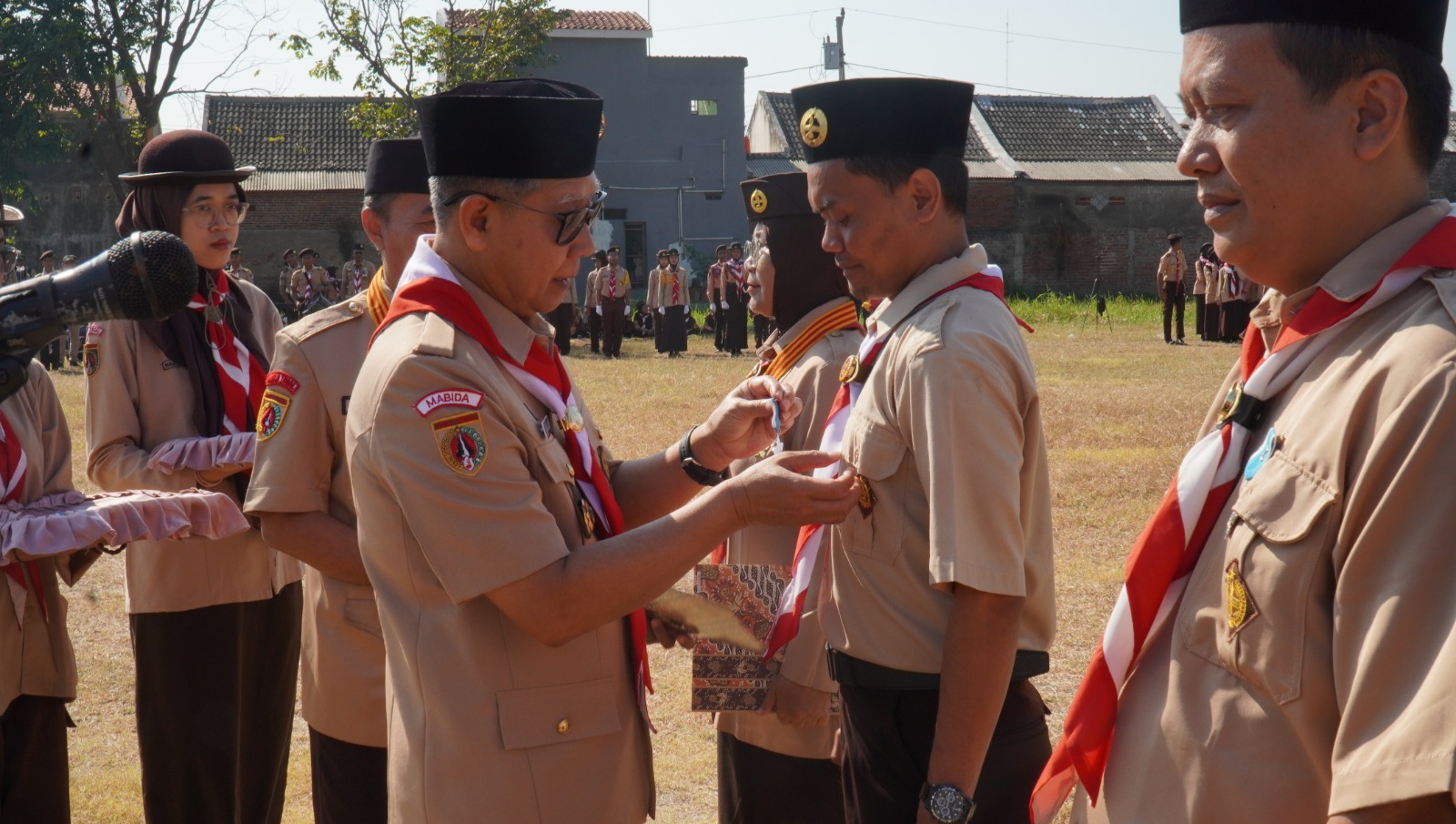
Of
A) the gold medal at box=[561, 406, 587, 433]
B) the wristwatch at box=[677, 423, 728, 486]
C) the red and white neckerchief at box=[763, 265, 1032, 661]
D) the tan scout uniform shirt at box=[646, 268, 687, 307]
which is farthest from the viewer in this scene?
the tan scout uniform shirt at box=[646, 268, 687, 307]

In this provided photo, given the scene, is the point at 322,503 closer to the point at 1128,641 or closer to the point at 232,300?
the point at 232,300

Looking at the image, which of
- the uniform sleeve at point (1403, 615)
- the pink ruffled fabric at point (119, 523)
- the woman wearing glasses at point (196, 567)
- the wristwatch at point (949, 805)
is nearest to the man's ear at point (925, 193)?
the wristwatch at point (949, 805)

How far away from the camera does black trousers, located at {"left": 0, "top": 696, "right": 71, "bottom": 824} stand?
10.9ft

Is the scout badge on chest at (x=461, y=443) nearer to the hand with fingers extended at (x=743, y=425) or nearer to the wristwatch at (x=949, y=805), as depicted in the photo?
the hand with fingers extended at (x=743, y=425)

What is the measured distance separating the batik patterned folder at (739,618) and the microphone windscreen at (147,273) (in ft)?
4.64

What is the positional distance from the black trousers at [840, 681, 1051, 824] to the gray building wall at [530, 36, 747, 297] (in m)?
35.1

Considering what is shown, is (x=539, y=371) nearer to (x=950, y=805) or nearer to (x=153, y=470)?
(x=950, y=805)

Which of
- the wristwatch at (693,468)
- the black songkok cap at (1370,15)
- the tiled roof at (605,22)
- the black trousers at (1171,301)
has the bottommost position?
the black trousers at (1171,301)

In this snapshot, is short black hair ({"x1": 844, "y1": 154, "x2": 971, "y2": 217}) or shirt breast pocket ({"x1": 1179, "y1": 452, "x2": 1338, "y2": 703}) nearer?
shirt breast pocket ({"x1": 1179, "y1": 452, "x2": 1338, "y2": 703})

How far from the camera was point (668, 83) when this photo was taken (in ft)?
124

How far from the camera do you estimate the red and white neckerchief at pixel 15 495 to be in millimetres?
3283

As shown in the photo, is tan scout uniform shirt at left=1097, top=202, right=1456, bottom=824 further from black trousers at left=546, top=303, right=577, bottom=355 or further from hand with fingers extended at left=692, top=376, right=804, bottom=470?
black trousers at left=546, top=303, right=577, bottom=355

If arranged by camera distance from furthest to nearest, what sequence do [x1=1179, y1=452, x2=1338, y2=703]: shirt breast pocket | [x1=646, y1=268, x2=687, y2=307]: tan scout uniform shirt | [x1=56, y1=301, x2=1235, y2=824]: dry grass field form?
[x1=646, y1=268, x2=687, y2=307]: tan scout uniform shirt → [x1=56, y1=301, x2=1235, y2=824]: dry grass field → [x1=1179, y1=452, x2=1338, y2=703]: shirt breast pocket

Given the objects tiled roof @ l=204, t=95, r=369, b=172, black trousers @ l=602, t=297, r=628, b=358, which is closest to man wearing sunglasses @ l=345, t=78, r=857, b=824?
black trousers @ l=602, t=297, r=628, b=358
